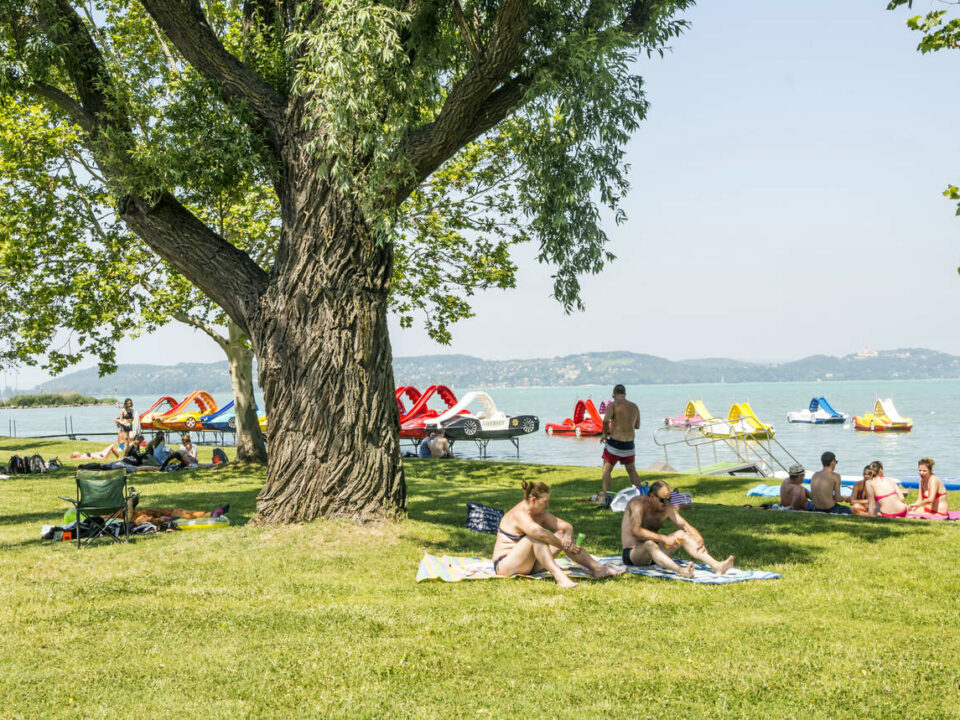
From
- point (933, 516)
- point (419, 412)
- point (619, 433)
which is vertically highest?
point (419, 412)

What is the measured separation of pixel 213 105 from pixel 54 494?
Result: 339 inches

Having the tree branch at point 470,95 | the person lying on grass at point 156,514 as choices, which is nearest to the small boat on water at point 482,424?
the person lying on grass at point 156,514

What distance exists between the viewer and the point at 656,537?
8516mm

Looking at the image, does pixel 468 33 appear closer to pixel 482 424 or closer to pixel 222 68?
pixel 222 68

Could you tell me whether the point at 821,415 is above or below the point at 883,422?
above

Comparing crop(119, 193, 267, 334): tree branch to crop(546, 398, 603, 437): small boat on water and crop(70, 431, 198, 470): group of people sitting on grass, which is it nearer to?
crop(70, 431, 198, 470): group of people sitting on grass

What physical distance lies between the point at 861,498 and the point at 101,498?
11.4 meters

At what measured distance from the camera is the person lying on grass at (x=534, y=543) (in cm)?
802

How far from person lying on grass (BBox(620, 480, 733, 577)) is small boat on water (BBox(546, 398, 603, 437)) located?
4393 cm

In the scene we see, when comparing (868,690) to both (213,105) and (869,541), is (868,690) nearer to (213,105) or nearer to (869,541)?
(869,541)

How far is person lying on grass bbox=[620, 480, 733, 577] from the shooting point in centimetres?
835

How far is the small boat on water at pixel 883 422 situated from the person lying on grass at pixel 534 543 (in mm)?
56077

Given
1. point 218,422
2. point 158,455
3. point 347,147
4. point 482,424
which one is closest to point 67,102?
point 347,147

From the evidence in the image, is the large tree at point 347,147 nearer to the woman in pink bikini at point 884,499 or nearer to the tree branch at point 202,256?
the tree branch at point 202,256
